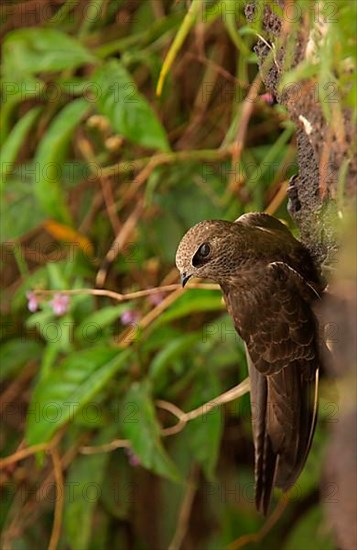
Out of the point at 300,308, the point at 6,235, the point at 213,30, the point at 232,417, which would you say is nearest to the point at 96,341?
the point at 6,235

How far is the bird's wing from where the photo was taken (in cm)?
106

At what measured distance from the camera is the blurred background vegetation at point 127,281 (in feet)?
5.33

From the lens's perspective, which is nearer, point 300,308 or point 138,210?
point 300,308

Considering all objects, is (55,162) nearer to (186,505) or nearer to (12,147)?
(12,147)

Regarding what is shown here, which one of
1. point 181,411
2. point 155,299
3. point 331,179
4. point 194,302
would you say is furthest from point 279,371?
point 181,411

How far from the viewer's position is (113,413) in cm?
182

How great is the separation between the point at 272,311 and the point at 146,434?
0.62 meters

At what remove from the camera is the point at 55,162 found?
1.69m

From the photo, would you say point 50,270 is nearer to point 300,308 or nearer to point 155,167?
point 155,167

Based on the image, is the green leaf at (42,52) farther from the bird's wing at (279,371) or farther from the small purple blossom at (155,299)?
the bird's wing at (279,371)

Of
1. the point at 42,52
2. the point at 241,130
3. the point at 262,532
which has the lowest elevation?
the point at 262,532

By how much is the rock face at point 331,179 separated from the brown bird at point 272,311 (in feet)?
0.13

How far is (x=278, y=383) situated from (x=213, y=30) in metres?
0.94

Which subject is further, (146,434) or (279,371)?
(146,434)
